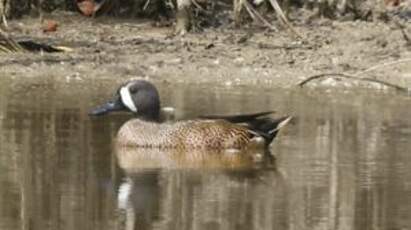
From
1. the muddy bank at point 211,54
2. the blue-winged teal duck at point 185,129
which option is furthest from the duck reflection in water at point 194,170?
the muddy bank at point 211,54

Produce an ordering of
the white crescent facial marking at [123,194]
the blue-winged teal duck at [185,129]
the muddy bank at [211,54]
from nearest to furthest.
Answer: the white crescent facial marking at [123,194] → the blue-winged teal duck at [185,129] → the muddy bank at [211,54]

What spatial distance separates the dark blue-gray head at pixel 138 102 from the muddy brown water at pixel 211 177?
0.28 metres

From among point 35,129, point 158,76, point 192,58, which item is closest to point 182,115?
point 35,129

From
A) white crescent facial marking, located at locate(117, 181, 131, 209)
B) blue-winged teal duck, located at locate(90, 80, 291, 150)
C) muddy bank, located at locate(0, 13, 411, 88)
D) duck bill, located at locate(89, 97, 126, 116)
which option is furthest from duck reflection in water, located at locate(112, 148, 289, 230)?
muddy bank, located at locate(0, 13, 411, 88)

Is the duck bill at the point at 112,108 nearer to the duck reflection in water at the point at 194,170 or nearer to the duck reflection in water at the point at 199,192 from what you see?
the duck reflection in water at the point at 194,170

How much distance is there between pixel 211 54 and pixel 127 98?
7006mm

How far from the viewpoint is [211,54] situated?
66.2ft

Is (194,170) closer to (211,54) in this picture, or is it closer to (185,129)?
(185,129)

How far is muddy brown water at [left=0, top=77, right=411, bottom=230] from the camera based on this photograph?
9602 millimetres

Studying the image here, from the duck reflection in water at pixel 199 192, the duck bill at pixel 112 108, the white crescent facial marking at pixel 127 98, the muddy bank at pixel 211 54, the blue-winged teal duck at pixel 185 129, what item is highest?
the muddy bank at pixel 211 54

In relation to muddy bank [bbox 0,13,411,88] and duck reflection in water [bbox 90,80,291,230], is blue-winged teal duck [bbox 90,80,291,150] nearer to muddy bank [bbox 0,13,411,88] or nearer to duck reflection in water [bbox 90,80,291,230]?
duck reflection in water [bbox 90,80,291,230]

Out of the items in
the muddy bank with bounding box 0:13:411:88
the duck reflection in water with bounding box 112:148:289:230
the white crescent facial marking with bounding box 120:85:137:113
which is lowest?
the duck reflection in water with bounding box 112:148:289:230

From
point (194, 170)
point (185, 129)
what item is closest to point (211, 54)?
point (185, 129)

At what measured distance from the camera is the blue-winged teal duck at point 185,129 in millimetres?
12750
